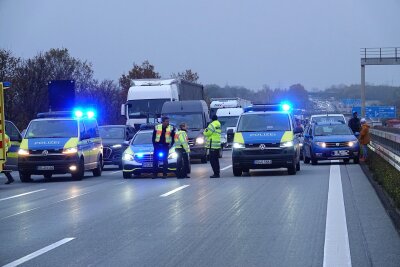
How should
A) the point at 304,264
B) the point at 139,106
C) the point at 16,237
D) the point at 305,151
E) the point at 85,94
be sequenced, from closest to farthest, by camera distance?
the point at 304,264 → the point at 16,237 → the point at 305,151 → the point at 139,106 → the point at 85,94

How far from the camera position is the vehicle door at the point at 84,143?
91.1ft

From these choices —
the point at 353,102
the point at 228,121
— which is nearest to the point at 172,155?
the point at 228,121

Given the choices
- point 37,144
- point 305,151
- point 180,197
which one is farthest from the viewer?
point 305,151

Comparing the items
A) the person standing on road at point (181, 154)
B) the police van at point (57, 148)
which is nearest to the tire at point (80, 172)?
the police van at point (57, 148)

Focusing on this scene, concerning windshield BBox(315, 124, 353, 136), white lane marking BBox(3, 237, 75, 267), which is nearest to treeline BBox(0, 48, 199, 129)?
windshield BBox(315, 124, 353, 136)

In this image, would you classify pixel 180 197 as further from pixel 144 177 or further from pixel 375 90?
pixel 375 90

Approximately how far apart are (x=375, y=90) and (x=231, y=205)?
93426 millimetres

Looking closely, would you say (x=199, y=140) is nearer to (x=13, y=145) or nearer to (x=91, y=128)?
(x=91, y=128)

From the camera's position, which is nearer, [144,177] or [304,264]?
[304,264]

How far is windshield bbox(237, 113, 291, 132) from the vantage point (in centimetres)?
2778

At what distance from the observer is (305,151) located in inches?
1401

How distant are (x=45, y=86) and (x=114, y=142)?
27356 millimetres

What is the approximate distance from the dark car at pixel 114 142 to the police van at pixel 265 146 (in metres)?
6.72

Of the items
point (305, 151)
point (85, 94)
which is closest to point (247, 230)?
point (305, 151)
